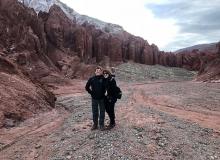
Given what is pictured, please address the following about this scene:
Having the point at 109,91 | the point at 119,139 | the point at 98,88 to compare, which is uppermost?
the point at 98,88

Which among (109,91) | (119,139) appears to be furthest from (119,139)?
(109,91)

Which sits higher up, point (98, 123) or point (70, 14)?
point (70, 14)

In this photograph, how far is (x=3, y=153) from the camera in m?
13.0

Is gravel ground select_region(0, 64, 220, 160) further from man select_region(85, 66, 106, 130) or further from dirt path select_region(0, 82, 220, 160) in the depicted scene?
man select_region(85, 66, 106, 130)

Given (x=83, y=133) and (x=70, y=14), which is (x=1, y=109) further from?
(x=70, y=14)

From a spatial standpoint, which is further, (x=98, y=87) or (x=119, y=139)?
(x=98, y=87)

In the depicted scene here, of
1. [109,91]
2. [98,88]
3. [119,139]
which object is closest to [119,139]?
[119,139]

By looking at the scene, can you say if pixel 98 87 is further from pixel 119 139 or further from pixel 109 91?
pixel 119 139

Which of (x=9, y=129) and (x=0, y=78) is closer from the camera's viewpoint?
(x=9, y=129)

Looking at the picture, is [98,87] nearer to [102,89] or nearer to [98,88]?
[98,88]

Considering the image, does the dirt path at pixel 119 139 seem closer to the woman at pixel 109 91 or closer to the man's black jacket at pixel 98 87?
the woman at pixel 109 91

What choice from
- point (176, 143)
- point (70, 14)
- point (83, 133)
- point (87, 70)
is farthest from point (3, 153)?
point (70, 14)

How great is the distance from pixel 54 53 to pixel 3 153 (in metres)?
44.5

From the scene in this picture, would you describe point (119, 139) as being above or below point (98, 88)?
below
